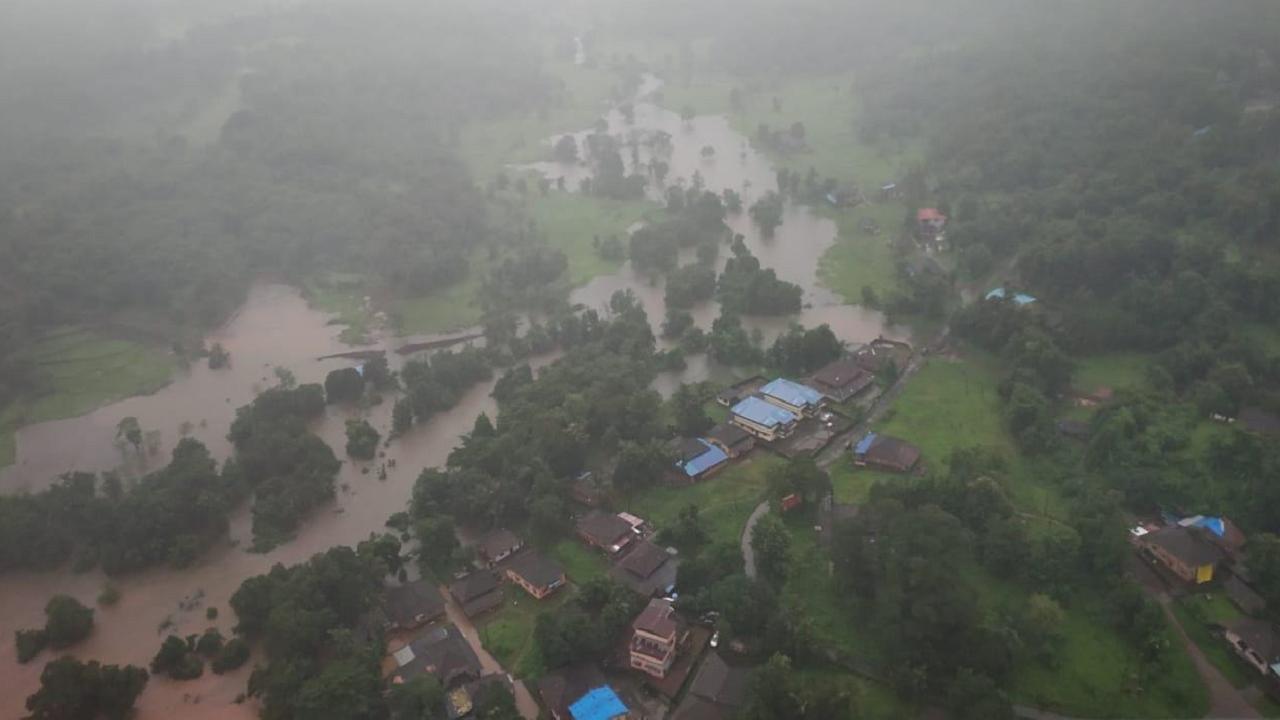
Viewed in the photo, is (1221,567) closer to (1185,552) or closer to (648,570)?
(1185,552)

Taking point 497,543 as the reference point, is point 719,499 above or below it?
below

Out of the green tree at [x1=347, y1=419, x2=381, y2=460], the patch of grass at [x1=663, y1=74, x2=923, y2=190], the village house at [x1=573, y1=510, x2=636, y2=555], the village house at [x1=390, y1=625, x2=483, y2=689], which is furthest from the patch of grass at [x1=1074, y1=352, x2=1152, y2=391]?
the green tree at [x1=347, y1=419, x2=381, y2=460]

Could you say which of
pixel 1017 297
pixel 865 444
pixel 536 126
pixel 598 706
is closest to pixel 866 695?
pixel 598 706

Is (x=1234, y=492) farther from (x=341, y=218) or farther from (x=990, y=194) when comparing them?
(x=341, y=218)

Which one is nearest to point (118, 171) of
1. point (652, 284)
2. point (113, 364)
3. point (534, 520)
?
point (113, 364)

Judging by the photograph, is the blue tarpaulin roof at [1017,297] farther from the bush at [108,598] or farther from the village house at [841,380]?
the bush at [108,598]
